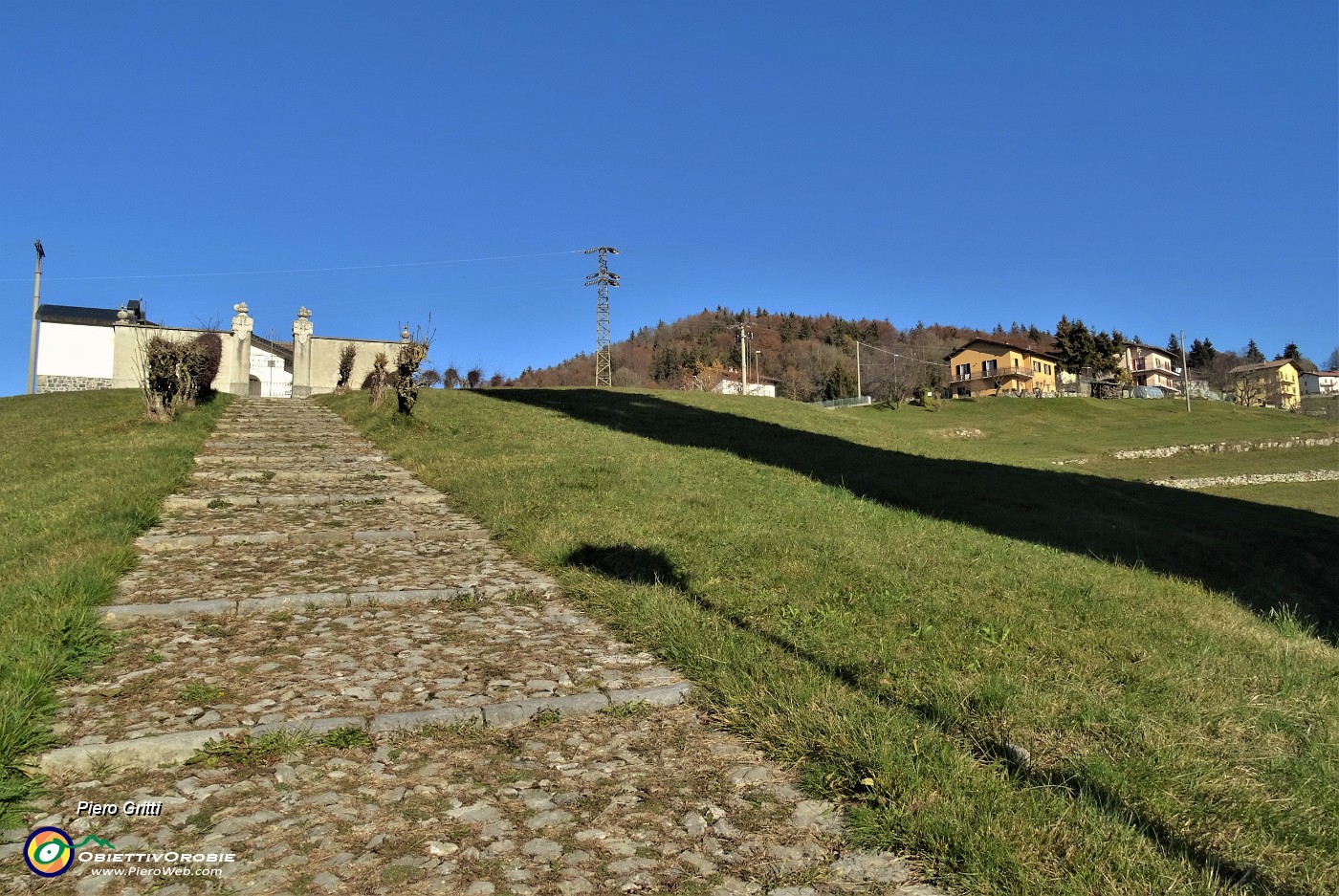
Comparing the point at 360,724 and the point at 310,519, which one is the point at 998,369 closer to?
the point at 310,519

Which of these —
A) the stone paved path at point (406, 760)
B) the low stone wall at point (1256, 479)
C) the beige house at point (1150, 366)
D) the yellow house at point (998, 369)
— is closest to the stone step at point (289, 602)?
the stone paved path at point (406, 760)

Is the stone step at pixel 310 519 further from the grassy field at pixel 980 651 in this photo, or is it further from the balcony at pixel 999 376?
the balcony at pixel 999 376

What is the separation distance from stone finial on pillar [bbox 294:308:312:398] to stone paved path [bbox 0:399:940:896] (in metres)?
33.8

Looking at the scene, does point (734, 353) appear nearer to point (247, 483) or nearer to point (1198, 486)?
point (1198, 486)

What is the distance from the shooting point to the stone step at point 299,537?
6168 millimetres

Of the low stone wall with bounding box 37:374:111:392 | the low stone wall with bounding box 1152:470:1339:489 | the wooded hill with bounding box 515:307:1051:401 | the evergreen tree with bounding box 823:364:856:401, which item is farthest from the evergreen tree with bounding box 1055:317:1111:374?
the low stone wall with bounding box 37:374:111:392

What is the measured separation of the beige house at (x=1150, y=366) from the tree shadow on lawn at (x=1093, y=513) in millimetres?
108364

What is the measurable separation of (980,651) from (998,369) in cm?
8922

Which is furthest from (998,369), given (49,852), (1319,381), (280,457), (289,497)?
(49,852)

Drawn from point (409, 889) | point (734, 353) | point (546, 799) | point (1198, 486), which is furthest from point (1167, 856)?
point (734, 353)

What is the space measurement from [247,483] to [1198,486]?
26.6 m

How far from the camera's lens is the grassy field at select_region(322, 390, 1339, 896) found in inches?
96.7

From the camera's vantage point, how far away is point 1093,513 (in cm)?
1188

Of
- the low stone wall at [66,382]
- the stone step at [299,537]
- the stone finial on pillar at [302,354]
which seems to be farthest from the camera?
the low stone wall at [66,382]
